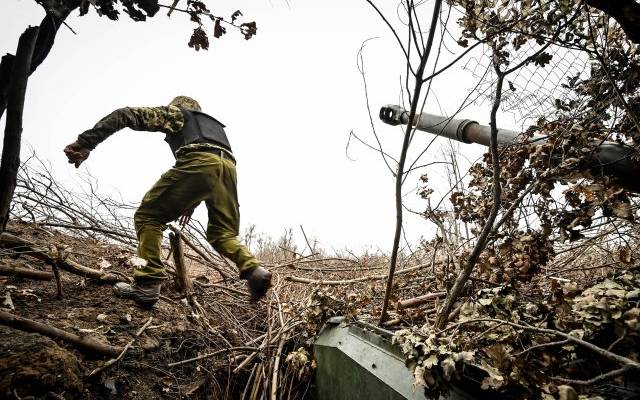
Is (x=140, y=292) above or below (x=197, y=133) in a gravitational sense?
below

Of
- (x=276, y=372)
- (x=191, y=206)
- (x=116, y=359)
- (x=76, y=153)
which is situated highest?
(x=76, y=153)

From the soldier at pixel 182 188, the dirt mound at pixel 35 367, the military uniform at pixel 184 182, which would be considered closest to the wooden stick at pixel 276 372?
the soldier at pixel 182 188

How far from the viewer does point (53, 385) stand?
1.51m

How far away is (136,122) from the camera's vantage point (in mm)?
2650

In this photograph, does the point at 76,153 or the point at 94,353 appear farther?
the point at 76,153

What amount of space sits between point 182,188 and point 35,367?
4.96 ft

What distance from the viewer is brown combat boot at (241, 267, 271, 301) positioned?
259cm

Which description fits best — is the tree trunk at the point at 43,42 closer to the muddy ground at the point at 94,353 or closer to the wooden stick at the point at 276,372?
the muddy ground at the point at 94,353

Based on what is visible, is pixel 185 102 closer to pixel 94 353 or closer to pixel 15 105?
pixel 94 353

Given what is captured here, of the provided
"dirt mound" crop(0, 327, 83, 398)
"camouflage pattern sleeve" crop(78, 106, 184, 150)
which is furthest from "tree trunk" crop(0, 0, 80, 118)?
"camouflage pattern sleeve" crop(78, 106, 184, 150)

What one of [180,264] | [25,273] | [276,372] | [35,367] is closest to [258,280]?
[276,372]

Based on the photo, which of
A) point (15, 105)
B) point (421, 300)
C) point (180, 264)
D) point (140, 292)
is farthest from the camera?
point (180, 264)

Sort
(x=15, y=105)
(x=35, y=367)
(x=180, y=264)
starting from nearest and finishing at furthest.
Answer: (x=15, y=105)
(x=35, y=367)
(x=180, y=264)

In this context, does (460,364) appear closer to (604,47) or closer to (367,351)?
(367,351)
